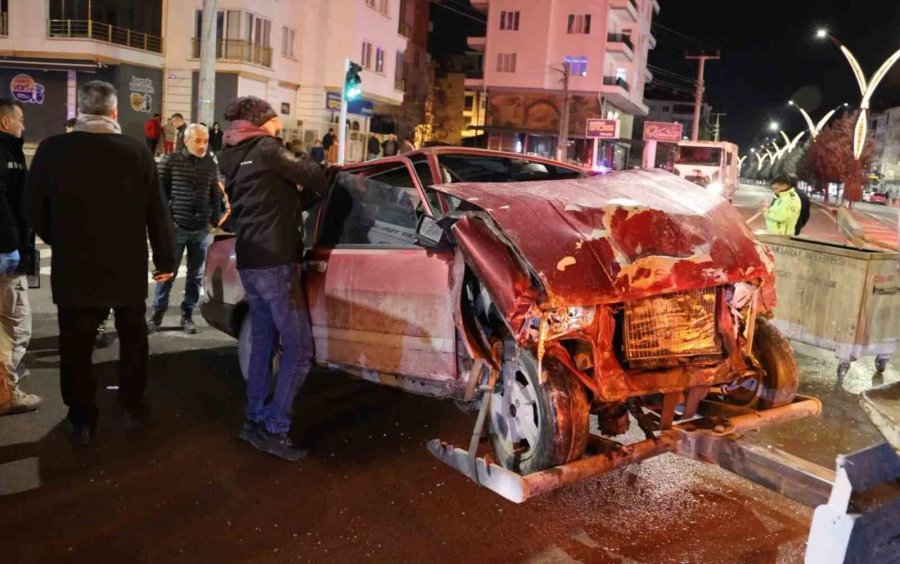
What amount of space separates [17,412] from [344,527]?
267 cm

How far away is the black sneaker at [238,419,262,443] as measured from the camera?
4750 millimetres

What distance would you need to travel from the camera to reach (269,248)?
4500 mm

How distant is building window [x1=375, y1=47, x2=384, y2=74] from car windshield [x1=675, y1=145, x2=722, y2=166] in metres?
18.6

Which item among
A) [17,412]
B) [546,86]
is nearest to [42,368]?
[17,412]

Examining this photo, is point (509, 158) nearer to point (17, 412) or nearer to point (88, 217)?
point (88, 217)

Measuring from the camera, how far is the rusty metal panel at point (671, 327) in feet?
12.8

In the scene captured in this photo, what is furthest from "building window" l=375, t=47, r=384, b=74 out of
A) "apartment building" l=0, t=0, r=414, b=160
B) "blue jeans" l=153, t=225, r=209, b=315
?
"blue jeans" l=153, t=225, r=209, b=315

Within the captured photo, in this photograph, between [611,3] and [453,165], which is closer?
[453,165]

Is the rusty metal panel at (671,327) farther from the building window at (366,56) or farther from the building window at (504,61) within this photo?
the building window at (504,61)

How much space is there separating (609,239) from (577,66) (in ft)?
170

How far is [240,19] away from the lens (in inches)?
1347

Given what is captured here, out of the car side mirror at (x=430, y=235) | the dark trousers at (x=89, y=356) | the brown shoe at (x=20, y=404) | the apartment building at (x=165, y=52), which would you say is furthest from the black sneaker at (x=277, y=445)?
the apartment building at (x=165, y=52)

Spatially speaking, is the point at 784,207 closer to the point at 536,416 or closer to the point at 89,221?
the point at 536,416

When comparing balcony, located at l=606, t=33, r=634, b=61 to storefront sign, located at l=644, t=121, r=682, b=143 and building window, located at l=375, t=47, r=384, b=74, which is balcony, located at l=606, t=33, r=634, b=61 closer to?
storefront sign, located at l=644, t=121, r=682, b=143
